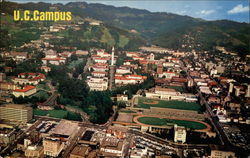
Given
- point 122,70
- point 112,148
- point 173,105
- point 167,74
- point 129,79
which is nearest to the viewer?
point 112,148

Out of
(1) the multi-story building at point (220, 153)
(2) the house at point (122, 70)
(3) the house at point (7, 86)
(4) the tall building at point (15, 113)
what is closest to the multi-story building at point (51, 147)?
(4) the tall building at point (15, 113)

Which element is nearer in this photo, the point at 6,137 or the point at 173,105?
the point at 6,137

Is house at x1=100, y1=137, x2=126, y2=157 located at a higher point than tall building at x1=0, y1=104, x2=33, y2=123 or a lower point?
lower

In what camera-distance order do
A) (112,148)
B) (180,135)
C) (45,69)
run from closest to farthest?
(112,148), (180,135), (45,69)

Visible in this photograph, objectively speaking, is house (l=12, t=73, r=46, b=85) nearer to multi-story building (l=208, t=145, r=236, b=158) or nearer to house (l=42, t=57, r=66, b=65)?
house (l=42, t=57, r=66, b=65)

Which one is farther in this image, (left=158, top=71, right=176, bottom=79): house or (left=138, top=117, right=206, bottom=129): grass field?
(left=158, top=71, right=176, bottom=79): house

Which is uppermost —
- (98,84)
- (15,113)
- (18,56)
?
(18,56)

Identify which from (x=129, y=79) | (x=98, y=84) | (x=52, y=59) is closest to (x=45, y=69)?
(x=52, y=59)

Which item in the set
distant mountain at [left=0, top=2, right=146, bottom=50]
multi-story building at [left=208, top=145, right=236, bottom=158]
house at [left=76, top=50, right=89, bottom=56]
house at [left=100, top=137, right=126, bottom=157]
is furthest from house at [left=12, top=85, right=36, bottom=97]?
house at [left=76, top=50, right=89, bottom=56]

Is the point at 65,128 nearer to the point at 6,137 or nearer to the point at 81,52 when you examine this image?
the point at 6,137
